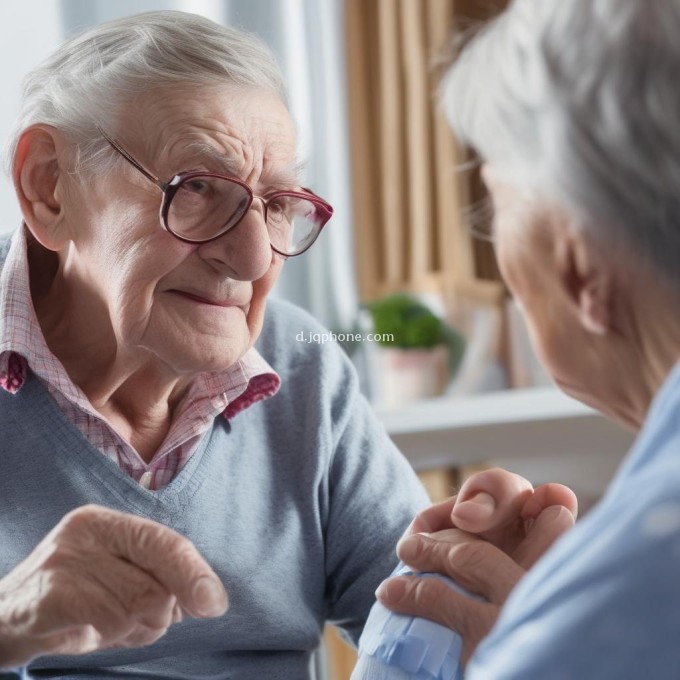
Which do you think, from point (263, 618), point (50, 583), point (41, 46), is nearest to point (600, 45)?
point (50, 583)

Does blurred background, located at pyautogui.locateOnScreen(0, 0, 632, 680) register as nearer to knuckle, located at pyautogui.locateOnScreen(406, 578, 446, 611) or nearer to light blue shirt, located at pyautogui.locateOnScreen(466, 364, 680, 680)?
knuckle, located at pyautogui.locateOnScreen(406, 578, 446, 611)

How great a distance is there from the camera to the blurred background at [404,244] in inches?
110

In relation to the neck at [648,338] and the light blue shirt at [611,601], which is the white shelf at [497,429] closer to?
the neck at [648,338]

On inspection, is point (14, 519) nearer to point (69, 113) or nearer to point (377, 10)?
point (69, 113)

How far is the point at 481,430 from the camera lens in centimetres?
269

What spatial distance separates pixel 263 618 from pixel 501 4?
2.09m

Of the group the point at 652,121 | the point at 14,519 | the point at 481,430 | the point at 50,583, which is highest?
the point at 652,121

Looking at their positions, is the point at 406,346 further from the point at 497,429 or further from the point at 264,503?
the point at 264,503

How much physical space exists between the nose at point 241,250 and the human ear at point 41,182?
0.22m

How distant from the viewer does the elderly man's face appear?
1.38 metres

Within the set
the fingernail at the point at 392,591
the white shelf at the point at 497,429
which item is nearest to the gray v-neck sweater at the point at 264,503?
the fingernail at the point at 392,591

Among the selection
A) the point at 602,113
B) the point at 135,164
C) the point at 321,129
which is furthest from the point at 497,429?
the point at 602,113

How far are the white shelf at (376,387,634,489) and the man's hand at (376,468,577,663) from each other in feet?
4.69

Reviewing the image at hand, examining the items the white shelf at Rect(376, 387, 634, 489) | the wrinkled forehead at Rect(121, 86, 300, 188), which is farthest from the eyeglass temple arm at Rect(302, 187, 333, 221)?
the white shelf at Rect(376, 387, 634, 489)
